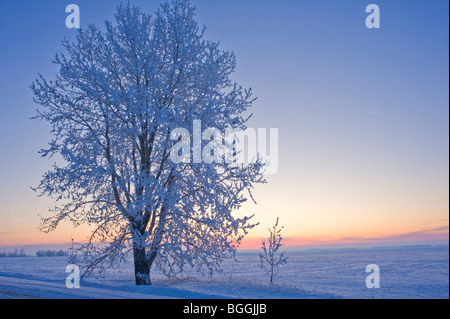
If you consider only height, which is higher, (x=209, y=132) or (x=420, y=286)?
(x=209, y=132)

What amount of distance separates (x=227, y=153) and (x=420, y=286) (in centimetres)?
1840

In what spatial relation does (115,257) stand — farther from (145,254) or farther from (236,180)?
(236,180)

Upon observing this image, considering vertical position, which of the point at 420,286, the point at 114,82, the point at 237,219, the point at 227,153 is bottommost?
the point at 420,286

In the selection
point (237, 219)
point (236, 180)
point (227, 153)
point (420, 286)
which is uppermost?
point (227, 153)
